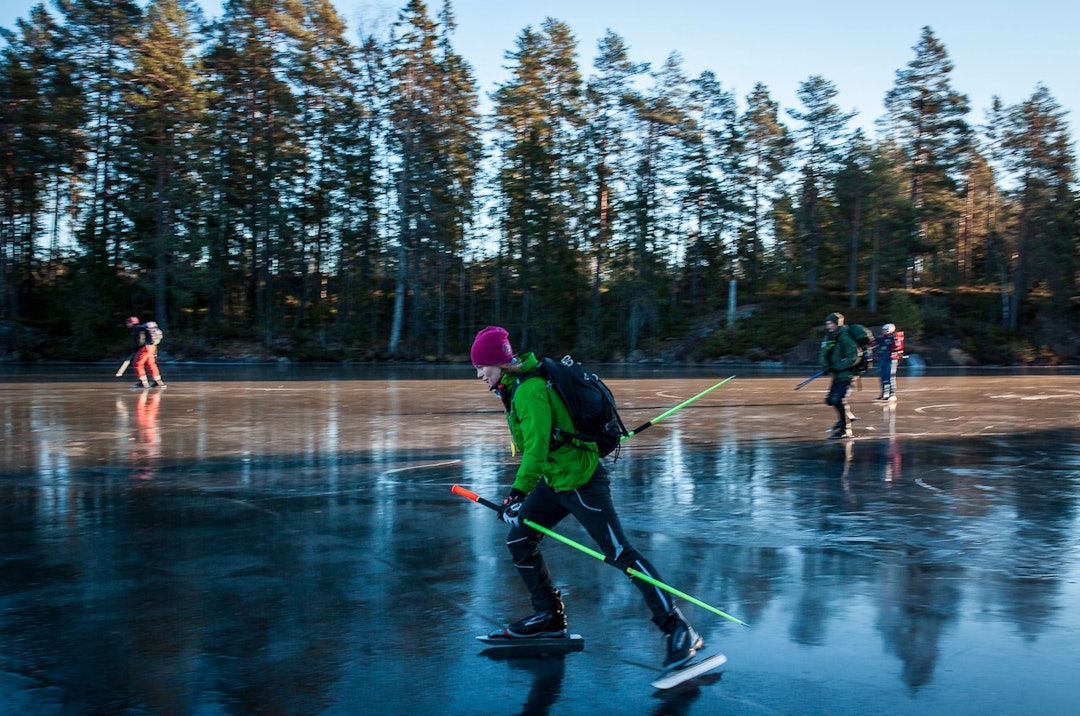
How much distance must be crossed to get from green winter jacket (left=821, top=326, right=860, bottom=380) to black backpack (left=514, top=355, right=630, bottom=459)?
1000 centimetres

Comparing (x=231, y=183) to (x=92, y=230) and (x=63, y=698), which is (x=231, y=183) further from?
(x=63, y=698)

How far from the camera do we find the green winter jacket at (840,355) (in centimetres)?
1375

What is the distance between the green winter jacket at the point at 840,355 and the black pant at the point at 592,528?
9882 mm

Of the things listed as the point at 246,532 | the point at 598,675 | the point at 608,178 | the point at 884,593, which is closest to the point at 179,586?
the point at 246,532

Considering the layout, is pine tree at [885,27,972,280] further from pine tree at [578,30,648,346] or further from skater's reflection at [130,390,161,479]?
skater's reflection at [130,390,161,479]

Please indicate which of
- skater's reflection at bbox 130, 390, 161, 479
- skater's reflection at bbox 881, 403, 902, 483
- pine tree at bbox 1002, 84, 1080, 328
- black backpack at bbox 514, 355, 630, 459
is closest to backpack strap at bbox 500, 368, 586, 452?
black backpack at bbox 514, 355, 630, 459

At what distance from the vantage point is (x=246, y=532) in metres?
7.50

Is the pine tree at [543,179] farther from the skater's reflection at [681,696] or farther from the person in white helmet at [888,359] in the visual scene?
the skater's reflection at [681,696]

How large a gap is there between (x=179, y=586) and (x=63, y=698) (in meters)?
1.83

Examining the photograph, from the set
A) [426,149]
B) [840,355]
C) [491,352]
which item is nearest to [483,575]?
[491,352]

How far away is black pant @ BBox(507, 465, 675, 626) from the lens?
15.2 feet

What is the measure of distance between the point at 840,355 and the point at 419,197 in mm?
38788

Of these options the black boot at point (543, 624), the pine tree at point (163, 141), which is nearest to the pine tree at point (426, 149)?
the pine tree at point (163, 141)

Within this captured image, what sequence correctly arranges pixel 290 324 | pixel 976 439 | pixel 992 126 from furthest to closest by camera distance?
1. pixel 992 126
2. pixel 290 324
3. pixel 976 439
